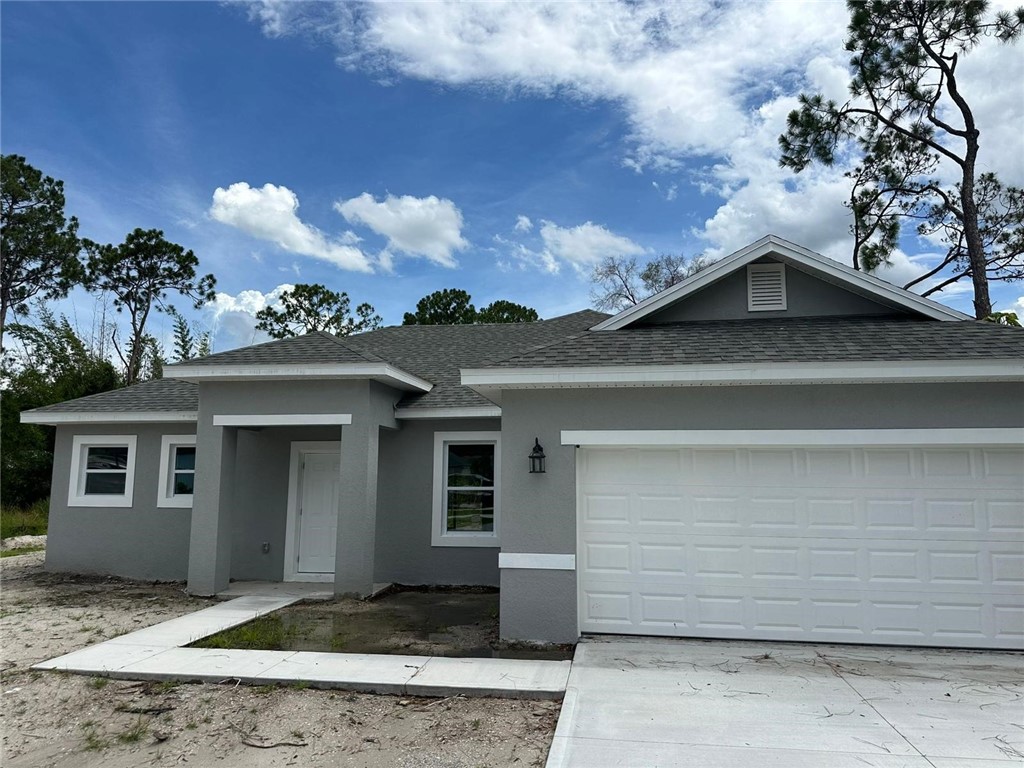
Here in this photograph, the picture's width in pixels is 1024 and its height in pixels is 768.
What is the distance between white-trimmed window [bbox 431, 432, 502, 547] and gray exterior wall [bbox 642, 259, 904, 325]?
3762 mm

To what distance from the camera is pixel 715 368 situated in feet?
22.7

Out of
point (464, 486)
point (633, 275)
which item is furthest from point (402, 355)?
point (633, 275)

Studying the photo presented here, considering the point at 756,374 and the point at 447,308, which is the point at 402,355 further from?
the point at 447,308

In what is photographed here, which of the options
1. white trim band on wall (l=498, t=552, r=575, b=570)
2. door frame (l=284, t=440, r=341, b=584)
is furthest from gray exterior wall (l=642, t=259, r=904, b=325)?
door frame (l=284, t=440, r=341, b=584)

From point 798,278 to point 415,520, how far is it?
23.2 ft

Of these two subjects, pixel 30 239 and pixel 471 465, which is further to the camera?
→ pixel 30 239

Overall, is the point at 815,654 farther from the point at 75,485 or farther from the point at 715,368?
the point at 75,485

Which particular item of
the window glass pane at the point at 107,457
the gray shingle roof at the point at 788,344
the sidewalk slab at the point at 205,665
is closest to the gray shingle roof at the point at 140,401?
the window glass pane at the point at 107,457

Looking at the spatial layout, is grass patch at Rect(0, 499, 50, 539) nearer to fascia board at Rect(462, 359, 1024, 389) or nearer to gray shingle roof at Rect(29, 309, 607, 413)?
gray shingle roof at Rect(29, 309, 607, 413)

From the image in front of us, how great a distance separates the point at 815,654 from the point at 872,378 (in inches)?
115

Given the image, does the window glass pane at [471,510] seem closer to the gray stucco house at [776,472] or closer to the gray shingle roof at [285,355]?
the gray shingle roof at [285,355]

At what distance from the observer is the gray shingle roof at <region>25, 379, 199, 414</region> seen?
11.5 meters

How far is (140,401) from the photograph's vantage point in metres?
11.8

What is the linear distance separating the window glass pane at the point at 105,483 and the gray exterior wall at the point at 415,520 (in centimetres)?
497
